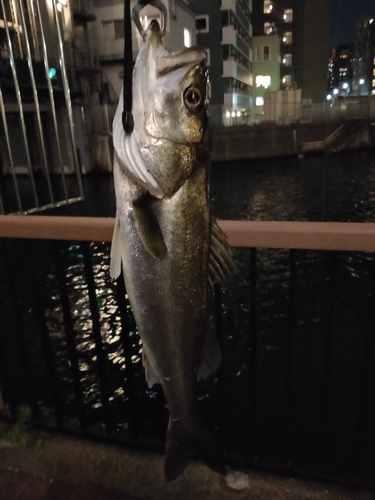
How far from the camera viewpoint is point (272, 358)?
22.0 feet

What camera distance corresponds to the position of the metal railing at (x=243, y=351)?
7.71ft

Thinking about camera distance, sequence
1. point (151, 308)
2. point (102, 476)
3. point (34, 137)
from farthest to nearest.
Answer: point (34, 137), point (102, 476), point (151, 308)

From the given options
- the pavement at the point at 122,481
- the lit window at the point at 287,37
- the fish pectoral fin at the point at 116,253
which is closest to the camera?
the fish pectoral fin at the point at 116,253

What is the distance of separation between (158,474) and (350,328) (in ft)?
19.1

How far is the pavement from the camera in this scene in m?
2.46

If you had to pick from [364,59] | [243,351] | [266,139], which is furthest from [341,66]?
[243,351]

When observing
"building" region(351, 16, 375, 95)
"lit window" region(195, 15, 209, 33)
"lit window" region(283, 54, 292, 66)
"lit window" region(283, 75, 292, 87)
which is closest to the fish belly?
"lit window" region(195, 15, 209, 33)

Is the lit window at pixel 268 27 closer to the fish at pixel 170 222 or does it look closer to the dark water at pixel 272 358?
the dark water at pixel 272 358

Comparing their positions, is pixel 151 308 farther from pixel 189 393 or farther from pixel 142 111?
pixel 142 111

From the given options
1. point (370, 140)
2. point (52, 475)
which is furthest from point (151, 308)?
point (370, 140)

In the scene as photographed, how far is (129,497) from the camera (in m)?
2.46

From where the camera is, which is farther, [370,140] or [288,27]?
[288,27]

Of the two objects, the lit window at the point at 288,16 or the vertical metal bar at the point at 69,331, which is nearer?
the vertical metal bar at the point at 69,331

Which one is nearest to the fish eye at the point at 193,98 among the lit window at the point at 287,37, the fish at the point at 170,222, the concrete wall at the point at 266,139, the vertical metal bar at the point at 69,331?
the fish at the point at 170,222
